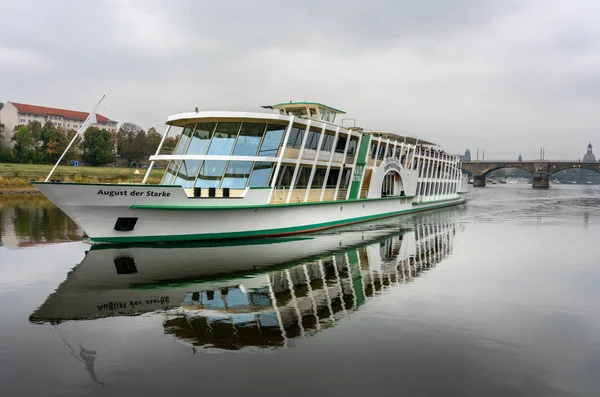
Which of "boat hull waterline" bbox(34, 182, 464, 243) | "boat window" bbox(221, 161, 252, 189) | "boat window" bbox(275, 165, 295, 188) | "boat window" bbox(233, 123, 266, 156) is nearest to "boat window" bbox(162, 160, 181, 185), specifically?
"boat window" bbox(221, 161, 252, 189)

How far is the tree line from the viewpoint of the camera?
81375mm

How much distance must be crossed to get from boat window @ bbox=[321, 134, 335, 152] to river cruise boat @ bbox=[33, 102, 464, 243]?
0.19ft

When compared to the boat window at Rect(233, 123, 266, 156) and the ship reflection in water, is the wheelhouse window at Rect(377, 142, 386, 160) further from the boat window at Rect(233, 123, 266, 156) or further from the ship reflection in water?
the boat window at Rect(233, 123, 266, 156)

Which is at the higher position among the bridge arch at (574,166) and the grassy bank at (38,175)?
the bridge arch at (574,166)

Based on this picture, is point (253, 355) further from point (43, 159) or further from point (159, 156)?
point (43, 159)

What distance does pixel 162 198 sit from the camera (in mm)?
17719

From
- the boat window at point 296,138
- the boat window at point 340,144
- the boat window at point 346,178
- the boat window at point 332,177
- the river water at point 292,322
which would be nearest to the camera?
the river water at point 292,322

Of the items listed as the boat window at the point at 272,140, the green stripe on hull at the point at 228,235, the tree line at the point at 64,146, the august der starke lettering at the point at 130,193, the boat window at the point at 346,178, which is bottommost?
the green stripe on hull at the point at 228,235

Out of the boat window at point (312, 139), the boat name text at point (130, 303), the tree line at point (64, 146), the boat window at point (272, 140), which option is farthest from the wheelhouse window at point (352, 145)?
the tree line at point (64, 146)

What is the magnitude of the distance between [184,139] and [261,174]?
4486mm

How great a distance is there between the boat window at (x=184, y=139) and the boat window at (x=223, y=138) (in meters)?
1.54

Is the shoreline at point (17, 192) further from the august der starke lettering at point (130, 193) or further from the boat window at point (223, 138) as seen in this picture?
the august der starke lettering at point (130, 193)

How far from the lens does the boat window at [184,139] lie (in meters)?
22.0

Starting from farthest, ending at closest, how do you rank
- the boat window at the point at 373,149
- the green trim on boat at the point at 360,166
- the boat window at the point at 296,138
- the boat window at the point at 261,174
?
the boat window at the point at 373,149 < the green trim on boat at the point at 360,166 < the boat window at the point at 296,138 < the boat window at the point at 261,174
